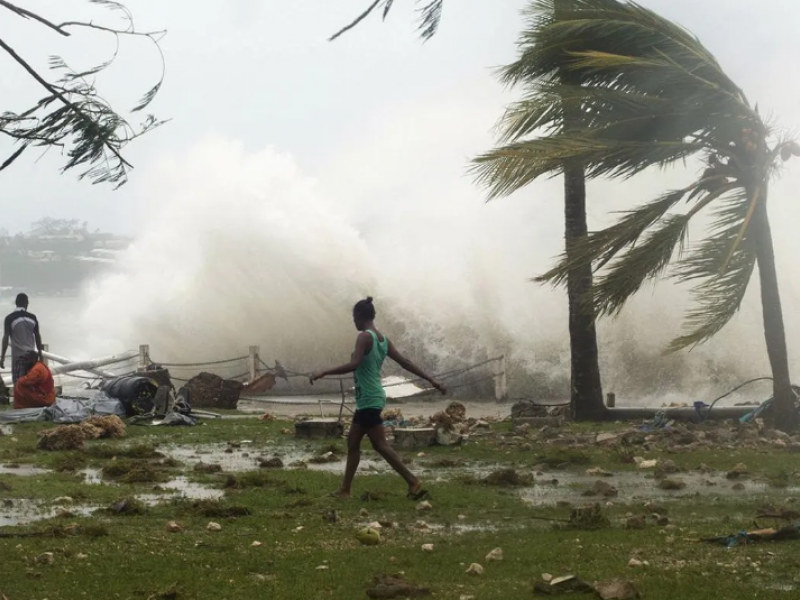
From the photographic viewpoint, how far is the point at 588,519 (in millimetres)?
7977

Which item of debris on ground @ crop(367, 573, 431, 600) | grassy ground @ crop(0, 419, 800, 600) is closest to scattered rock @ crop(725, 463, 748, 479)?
grassy ground @ crop(0, 419, 800, 600)

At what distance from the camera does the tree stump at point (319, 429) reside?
47.7 feet

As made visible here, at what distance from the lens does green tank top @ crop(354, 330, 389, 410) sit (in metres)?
9.47

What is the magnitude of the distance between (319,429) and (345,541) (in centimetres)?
699

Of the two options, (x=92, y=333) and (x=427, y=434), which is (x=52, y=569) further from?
(x=92, y=333)

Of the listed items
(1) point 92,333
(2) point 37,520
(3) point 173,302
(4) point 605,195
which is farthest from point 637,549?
(1) point 92,333

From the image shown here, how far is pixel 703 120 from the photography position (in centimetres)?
1380

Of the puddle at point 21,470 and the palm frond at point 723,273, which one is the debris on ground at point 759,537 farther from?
the palm frond at point 723,273

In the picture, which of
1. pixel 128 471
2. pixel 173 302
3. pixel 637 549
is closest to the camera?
pixel 637 549

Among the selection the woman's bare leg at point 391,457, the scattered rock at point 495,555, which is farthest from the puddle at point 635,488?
the scattered rock at point 495,555

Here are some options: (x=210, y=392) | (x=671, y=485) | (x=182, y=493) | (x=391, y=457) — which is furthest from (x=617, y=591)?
(x=210, y=392)

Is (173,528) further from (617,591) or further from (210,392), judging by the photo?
(210,392)

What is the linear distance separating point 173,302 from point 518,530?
2943cm

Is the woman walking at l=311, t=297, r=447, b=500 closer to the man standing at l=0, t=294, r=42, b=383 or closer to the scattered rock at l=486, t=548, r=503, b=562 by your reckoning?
the scattered rock at l=486, t=548, r=503, b=562
